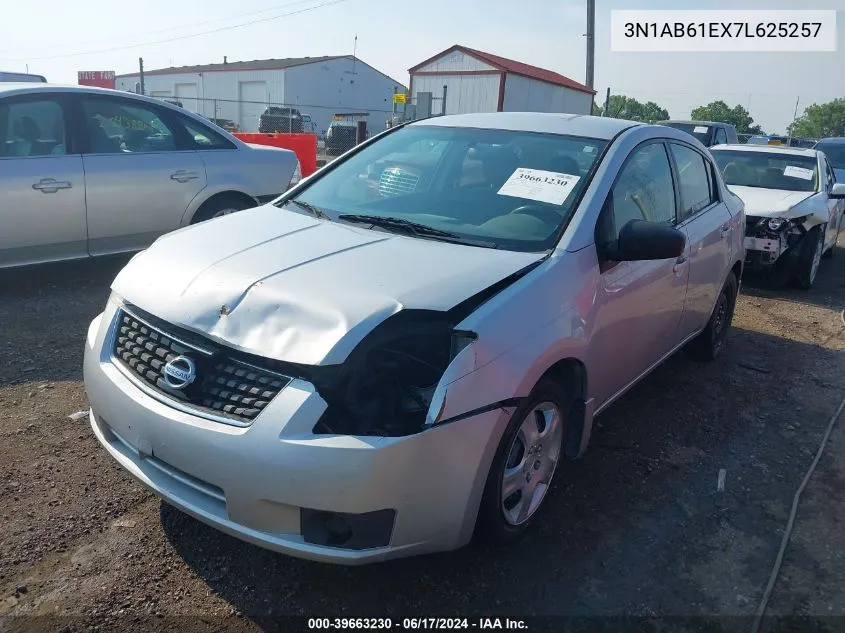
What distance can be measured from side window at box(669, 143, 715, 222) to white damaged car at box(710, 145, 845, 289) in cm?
316

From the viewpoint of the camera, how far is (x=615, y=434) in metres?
4.01

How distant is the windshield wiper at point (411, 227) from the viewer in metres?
3.07

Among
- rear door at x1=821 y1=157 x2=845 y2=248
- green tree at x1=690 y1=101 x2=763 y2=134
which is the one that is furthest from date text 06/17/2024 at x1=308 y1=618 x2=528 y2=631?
green tree at x1=690 y1=101 x2=763 y2=134

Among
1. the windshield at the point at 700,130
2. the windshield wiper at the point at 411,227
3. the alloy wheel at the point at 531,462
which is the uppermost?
the windshield at the point at 700,130

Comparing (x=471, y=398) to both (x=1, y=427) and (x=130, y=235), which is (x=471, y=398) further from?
(x=130, y=235)

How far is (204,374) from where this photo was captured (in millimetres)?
2391

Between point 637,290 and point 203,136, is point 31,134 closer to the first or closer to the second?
point 203,136

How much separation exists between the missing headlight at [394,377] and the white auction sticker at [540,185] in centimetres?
112

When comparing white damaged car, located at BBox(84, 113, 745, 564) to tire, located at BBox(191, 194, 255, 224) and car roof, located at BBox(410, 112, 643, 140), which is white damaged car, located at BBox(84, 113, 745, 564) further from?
tire, located at BBox(191, 194, 255, 224)

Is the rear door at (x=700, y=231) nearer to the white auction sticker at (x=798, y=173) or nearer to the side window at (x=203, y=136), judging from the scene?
the side window at (x=203, y=136)

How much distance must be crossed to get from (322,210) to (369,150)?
68 centimetres

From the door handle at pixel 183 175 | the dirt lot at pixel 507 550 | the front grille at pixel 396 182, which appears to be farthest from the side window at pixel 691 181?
the door handle at pixel 183 175

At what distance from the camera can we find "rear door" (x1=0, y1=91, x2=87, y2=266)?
527cm

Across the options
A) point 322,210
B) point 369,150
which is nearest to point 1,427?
point 322,210
